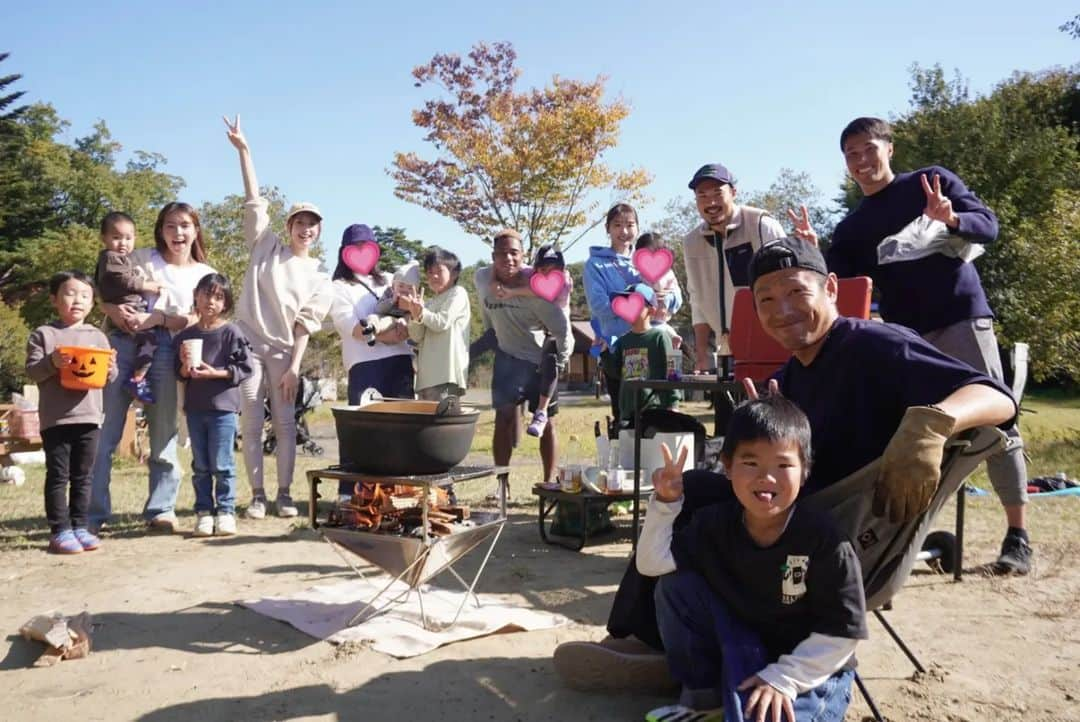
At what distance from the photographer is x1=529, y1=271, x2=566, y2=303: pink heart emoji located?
5.36m

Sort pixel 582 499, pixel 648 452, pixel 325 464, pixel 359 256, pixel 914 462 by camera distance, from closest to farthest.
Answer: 1. pixel 914 462
2. pixel 582 499
3. pixel 648 452
4. pixel 359 256
5. pixel 325 464

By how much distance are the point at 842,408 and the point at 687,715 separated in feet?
2.90

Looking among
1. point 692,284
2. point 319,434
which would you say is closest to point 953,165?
point 319,434

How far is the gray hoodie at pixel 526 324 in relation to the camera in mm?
5449

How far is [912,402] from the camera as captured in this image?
2008mm

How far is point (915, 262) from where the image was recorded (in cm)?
368

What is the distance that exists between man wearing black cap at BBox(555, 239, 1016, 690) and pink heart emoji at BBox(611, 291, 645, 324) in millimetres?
2816

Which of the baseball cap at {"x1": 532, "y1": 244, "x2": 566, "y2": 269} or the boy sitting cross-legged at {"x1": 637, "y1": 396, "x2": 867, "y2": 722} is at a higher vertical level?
the baseball cap at {"x1": 532, "y1": 244, "x2": 566, "y2": 269}

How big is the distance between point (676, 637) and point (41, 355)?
12.6 ft

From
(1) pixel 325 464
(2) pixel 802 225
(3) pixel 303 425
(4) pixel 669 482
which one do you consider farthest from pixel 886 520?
(3) pixel 303 425

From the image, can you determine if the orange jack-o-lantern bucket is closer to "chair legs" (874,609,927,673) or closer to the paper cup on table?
the paper cup on table

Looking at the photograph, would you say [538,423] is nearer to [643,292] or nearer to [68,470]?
[643,292]

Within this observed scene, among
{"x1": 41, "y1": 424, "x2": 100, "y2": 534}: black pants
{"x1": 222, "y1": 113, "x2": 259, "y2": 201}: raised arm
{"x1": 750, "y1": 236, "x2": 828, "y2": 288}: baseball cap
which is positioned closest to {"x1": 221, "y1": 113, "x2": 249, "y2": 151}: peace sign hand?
{"x1": 222, "y1": 113, "x2": 259, "y2": 201}: raised arm

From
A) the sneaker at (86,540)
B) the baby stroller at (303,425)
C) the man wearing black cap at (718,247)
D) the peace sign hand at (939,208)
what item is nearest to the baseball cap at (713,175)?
the man wearing black cap at (718,247)
